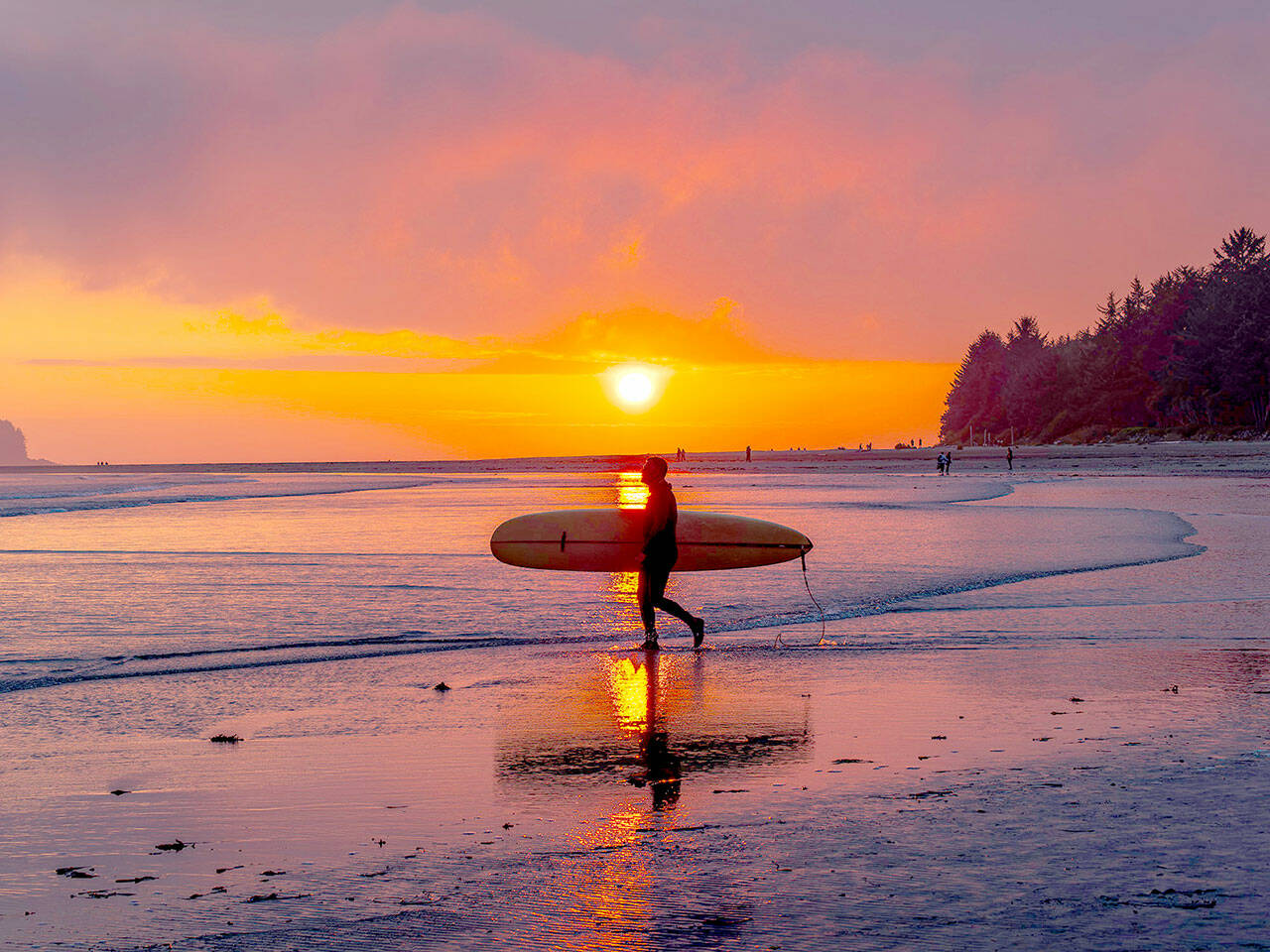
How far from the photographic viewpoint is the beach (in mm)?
4973

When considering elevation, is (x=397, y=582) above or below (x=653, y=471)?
below

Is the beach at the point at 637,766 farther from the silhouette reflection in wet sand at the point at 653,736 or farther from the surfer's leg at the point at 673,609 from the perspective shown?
the surfer's leg at the point at 673,609

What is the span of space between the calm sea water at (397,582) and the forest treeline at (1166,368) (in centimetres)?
7463

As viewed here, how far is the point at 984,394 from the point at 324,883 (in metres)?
196

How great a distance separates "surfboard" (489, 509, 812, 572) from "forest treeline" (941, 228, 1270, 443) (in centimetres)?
9376

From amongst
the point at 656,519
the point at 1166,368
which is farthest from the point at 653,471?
the point at 1166,368

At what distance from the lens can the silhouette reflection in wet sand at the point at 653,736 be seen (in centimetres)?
739

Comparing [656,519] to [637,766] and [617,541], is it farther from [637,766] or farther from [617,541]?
[637,766]

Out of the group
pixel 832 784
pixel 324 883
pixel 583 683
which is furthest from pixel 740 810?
pixel 583 683

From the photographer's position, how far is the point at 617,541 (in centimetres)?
1516

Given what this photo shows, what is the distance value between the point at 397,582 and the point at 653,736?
35.7 feet

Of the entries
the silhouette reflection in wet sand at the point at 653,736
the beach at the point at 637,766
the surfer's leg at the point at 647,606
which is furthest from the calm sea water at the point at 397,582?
the silhouette reflection in wet sand at the point at 653,736

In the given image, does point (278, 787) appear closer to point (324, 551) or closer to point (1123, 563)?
point (1123, 563)

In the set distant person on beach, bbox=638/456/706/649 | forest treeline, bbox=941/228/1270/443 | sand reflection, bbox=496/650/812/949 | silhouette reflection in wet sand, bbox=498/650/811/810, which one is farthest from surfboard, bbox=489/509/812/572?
forest treeline, bbox=941/228/1270/443
